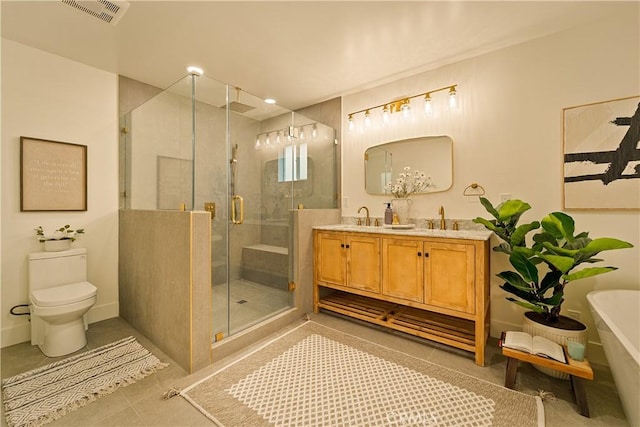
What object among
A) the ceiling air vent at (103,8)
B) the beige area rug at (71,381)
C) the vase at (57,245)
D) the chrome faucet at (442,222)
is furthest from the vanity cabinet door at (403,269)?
the vase at (57,245)

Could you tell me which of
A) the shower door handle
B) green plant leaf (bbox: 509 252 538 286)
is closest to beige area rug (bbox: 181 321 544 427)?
green plant leaf (bbox: 509 252 538 286)

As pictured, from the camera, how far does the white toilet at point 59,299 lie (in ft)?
6.74

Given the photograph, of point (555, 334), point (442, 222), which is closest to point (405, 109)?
point (442, 222)

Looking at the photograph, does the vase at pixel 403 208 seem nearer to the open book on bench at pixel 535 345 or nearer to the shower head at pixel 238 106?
the open book on bench at pixel 535 345

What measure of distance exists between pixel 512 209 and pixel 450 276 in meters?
0.67

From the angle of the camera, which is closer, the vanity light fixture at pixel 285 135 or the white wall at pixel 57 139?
the white wall at pixel 57 139

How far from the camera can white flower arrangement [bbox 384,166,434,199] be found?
9.29 feet

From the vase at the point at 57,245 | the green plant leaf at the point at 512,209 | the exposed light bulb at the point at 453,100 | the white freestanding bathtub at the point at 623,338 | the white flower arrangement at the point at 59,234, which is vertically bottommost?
the white freestanding bathtub at the point at 623,338

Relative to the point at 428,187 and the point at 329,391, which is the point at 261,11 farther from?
the point at 329,391

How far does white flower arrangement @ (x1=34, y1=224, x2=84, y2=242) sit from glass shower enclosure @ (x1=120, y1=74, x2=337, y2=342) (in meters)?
0.49

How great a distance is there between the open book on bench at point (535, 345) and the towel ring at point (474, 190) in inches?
49.0

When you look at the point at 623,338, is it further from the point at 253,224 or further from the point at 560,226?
the point at 253,224

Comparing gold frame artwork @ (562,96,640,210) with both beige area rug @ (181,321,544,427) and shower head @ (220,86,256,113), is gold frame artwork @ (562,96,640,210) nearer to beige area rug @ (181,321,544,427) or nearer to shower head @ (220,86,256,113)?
beige area rug @ (181,321,544,427)

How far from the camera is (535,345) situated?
1.72m
